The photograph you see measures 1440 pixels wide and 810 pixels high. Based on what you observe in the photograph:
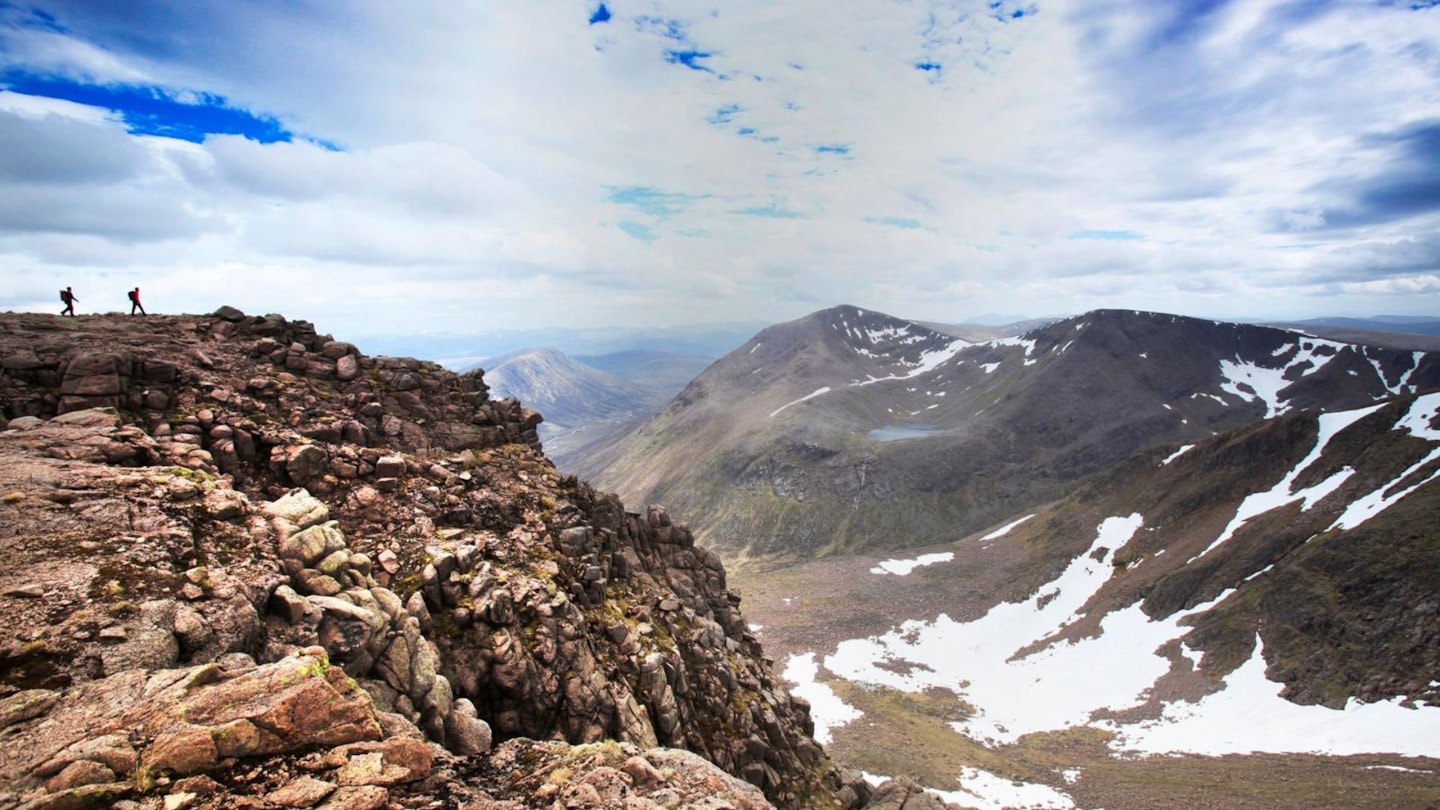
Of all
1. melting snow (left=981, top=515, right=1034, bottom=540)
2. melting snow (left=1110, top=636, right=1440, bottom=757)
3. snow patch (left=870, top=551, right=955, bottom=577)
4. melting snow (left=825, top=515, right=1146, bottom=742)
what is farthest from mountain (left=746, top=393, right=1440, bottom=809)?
melting snow (left=981, top=515, right=1034, bottom=540)

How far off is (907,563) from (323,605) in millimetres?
131760

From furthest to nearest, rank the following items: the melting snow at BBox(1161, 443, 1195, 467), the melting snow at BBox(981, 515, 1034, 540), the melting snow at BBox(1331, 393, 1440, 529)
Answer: the melting snow at BBox(981, 515, 1034, 540) → the melting snow at BBox(1161, 443, 1195, 467) → the melting snow at BBox(1331, 393, 1440, 529)

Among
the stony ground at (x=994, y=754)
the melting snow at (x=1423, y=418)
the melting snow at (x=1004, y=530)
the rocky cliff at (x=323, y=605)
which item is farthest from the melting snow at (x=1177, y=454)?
the rocky cliff at (x=323, y=605)

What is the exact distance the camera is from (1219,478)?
103375 millimetres

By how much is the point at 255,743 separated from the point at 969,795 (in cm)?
6354

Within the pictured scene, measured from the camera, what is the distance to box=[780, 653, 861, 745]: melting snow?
7506cm

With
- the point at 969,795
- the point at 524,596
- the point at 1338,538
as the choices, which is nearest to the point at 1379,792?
the point at 969,795

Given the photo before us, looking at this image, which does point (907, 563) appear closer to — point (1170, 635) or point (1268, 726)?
point (1170, 635)

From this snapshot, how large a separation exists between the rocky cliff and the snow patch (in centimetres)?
9867

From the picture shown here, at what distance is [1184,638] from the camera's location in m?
76.8

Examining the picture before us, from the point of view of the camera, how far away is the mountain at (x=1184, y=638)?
54625 millimetres

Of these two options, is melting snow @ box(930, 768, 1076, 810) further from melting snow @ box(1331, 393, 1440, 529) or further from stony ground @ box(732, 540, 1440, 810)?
melting snow @ box(1331, 393, 1440, 529)

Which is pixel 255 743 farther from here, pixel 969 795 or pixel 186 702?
pixel 969 795

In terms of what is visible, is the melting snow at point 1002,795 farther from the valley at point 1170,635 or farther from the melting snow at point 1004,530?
the melting snow at point 1004,530
